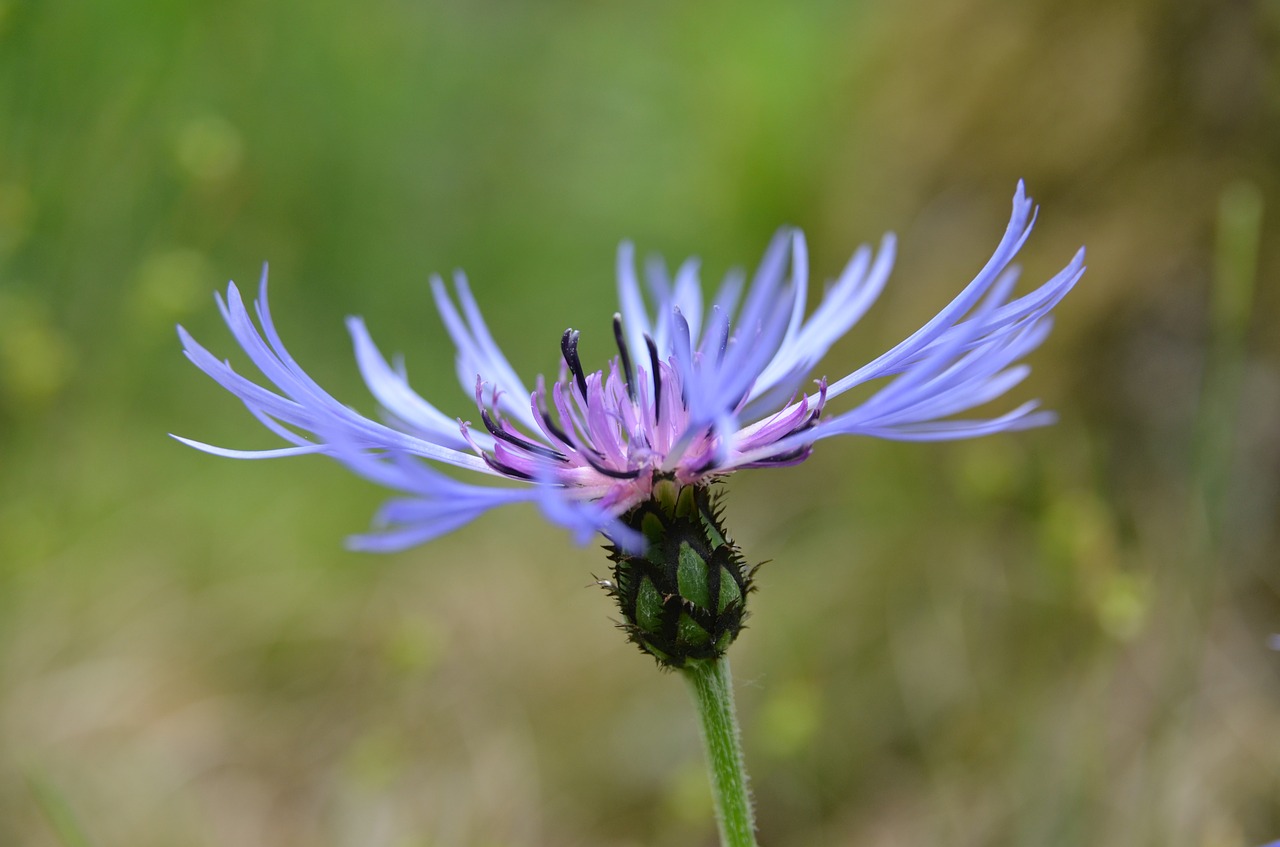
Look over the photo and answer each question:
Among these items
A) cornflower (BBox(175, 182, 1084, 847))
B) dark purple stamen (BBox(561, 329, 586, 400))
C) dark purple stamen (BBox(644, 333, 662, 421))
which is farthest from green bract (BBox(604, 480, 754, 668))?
dark purple stamen (BBox(561, 329, 586, 400))

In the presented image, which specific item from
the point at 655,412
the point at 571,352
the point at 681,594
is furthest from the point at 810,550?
the point at 681,594

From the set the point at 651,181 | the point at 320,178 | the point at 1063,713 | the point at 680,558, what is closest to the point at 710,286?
the point at 651,181

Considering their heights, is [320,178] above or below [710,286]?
above

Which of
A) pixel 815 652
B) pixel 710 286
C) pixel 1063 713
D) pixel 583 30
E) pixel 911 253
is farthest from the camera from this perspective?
pixel 583 30

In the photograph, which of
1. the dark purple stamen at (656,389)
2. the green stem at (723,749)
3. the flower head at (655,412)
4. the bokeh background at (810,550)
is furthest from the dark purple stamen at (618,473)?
the bokeh background at (810,550)

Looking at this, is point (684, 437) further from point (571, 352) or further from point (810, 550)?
point (810, 550)

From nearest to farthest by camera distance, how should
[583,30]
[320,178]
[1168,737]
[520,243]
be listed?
[1168,737] → [320,178] → [520,243] → [583,30]

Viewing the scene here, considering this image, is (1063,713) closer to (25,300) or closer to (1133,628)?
(1133,628)
